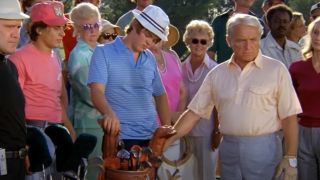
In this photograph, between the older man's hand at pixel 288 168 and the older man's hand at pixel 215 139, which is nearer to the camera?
the older man's hand at pixel 288 168

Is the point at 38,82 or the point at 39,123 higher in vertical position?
the point at 38,82

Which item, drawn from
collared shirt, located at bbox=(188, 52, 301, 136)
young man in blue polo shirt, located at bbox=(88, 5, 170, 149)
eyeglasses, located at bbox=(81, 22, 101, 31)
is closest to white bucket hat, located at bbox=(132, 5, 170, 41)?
young man in blue polo shirt, located at bbox=(88, 5, 170, 149)

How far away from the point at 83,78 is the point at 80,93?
5.2 inches

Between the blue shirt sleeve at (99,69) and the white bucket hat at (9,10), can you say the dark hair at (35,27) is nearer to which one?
the blue shirt sleeve at (99,69)

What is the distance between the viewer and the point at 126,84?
16.3ft

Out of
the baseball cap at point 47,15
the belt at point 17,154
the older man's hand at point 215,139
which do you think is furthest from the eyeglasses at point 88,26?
the belt at point 17,154

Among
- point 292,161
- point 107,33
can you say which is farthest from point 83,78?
point 292,161

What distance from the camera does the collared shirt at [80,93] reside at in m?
5.93

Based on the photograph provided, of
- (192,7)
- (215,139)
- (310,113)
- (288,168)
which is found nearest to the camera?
(288,168)

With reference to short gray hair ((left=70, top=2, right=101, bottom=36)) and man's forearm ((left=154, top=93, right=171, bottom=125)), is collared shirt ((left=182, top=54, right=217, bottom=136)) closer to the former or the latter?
short gray hair ((left=70, top=2, right=101, bottom=36))

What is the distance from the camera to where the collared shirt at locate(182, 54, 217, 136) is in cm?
680

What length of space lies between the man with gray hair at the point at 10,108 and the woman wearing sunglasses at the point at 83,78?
165 cm

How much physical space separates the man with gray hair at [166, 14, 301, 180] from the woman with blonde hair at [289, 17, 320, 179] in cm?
102

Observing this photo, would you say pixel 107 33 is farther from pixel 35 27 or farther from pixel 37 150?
pixel 37 150
